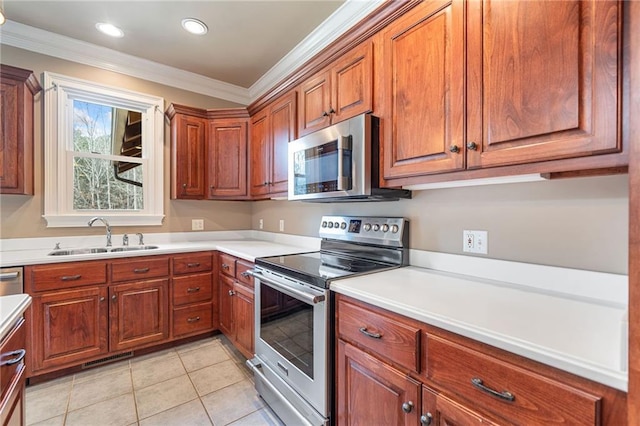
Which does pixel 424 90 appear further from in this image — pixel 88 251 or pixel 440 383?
pixel 88 251

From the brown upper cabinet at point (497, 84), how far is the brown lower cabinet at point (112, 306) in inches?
79.5

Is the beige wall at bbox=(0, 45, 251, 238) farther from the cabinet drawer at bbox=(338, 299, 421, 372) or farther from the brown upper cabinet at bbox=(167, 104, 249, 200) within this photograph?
the cabinet drawer at bbox=(338, 299, 421, 372)

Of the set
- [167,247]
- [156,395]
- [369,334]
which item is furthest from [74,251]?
[369,334]

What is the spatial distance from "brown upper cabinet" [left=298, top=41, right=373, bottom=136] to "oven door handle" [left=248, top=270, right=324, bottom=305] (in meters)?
1.05

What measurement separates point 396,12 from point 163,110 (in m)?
2.50

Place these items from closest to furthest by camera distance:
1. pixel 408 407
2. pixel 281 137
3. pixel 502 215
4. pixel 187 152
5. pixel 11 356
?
pixel 11 356 → pixel 408 407 → pixel 502 215 → pixel 281 137 → pixel 187 152

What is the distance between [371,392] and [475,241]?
0.86m

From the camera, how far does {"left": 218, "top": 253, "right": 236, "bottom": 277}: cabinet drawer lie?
7.82ft

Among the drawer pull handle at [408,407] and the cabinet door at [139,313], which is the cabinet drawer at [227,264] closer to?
the cabinet door at [139,313]

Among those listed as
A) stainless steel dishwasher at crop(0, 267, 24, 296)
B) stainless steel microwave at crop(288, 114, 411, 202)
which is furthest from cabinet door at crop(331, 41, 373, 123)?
stainless steel dishwasher at crop(0, 267, 24, 296)

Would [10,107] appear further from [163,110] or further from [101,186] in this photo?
[163,110]

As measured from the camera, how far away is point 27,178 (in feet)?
7.43

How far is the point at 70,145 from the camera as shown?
101 inches

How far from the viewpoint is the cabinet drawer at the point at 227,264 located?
238 cm
